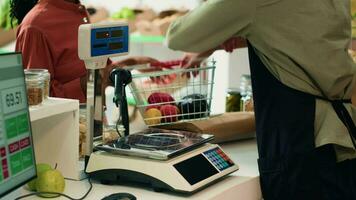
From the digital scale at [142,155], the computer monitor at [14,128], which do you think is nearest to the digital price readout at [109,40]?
the digital scale at [142,155]

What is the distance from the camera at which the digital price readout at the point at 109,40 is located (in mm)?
1449

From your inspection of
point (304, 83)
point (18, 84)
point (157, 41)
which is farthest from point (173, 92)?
point (157, 41)

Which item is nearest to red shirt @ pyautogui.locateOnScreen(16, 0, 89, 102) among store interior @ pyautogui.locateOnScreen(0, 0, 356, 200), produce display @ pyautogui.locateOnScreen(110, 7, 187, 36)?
store interior @ pyautogui.locateOnScreen(0, 0, 356, 200)

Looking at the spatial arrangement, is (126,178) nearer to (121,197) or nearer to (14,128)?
(121,197)

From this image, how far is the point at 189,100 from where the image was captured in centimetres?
179

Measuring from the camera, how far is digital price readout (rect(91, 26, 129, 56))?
1.45 m

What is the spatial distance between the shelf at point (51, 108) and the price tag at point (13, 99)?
0.10 metres

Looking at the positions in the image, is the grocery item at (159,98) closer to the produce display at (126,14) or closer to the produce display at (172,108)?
the produce display at (172,108)

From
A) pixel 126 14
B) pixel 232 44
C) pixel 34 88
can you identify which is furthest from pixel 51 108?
pixel 126 14

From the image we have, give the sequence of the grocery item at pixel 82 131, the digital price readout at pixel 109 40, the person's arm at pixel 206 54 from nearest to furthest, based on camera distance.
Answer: the digital price readout at pixel 109 40 < the grocery item at pixel 82 131 < the person's arm at pixel 206 54

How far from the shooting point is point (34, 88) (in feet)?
4.50

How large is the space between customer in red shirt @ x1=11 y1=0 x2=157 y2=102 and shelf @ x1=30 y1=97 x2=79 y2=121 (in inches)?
11.7

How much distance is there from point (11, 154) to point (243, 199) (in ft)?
1.95

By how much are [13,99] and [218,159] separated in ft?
1.77
